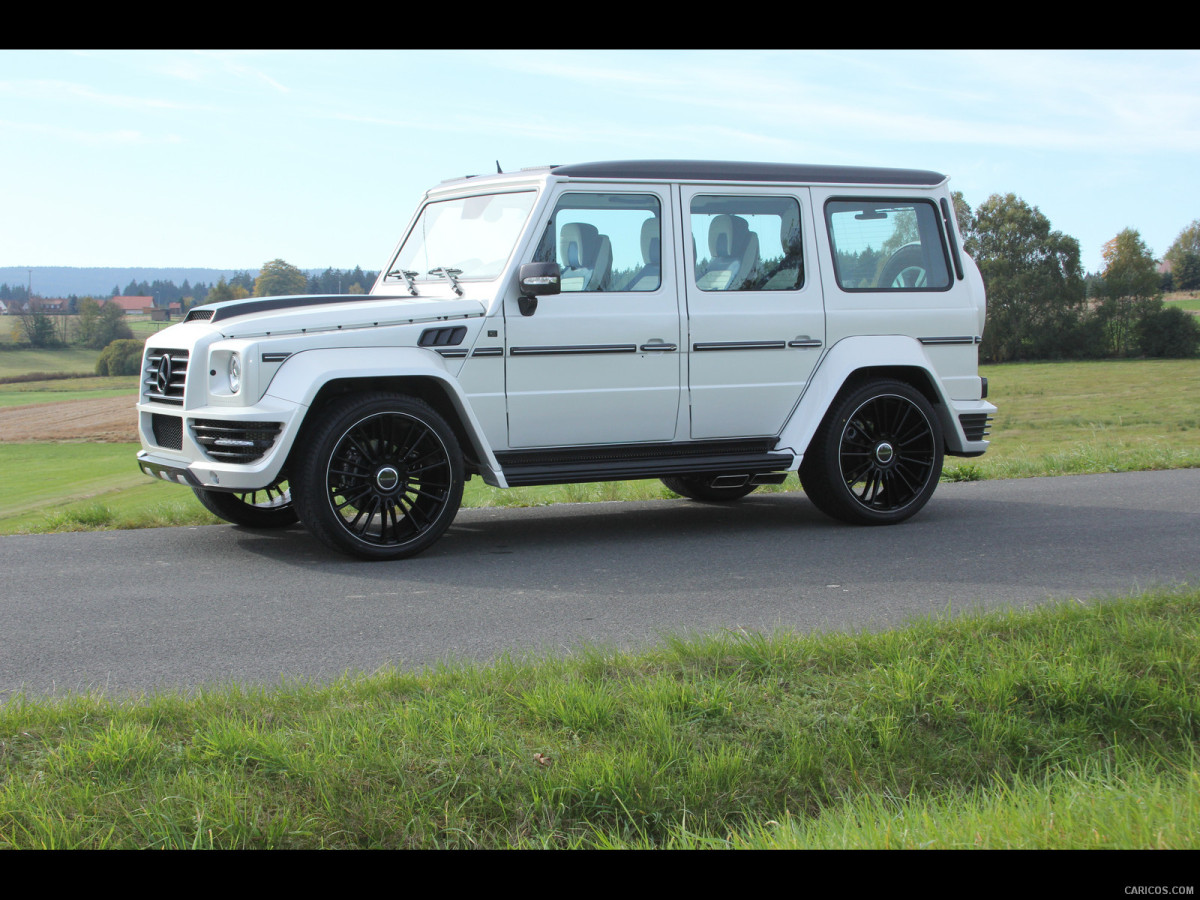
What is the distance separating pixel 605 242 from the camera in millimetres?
7684

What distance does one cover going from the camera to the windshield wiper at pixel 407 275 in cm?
805

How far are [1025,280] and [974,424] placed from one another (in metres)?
96.0

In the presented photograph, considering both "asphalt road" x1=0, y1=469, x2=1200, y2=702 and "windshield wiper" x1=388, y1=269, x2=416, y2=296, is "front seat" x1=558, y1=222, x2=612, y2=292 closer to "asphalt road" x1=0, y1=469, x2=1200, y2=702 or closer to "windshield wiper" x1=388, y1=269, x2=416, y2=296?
"windshield wiper" x1=388, y1=269, x2=416, y2=296

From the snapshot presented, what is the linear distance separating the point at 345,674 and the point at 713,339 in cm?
419

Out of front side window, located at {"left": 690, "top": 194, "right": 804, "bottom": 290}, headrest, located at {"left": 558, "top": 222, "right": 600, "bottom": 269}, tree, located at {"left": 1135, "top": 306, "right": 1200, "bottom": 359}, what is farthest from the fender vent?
tree, located at {"left": 1135, "top": 306, "right": 1200, "bottom": 359}

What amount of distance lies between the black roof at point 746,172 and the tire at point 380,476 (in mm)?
1915

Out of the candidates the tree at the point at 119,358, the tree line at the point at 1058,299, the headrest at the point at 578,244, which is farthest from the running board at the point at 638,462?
the tree at the point at 119,358

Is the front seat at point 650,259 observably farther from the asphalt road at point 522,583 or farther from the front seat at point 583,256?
the asphalt road at point 522,583

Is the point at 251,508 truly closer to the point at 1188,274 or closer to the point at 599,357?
the point at 599,357

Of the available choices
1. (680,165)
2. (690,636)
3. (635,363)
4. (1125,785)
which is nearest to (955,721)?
(1125,785)

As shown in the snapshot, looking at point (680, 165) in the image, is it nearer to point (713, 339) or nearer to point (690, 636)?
point (713, 339)

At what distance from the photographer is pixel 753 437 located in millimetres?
8125

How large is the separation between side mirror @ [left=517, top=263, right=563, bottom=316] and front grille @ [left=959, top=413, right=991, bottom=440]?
3.34 metres
